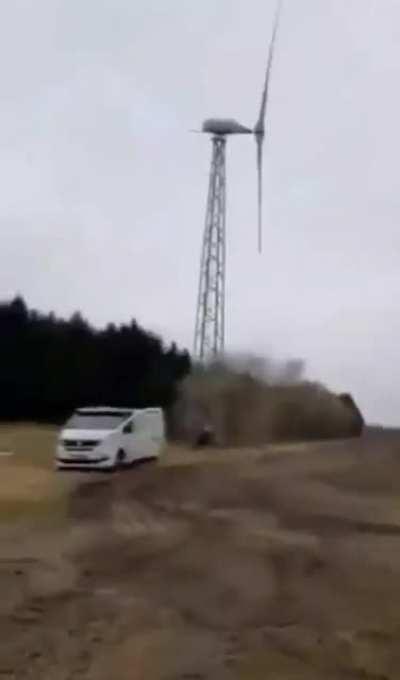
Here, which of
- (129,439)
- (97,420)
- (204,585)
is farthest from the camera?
(129,439)

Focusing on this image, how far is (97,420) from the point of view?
54.5 m

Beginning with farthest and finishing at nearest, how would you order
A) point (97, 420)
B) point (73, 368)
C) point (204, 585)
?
1. point (73, 368)
2. point (97, 420)
3. point (204, 585)

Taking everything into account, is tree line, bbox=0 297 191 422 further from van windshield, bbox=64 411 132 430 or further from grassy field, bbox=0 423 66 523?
van windshield, bbox=64 411 132 430

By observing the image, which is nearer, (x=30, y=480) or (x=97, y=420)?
(x=30, y=480)

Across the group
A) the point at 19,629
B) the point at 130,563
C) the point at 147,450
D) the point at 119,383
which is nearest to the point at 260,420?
the point at 119,383

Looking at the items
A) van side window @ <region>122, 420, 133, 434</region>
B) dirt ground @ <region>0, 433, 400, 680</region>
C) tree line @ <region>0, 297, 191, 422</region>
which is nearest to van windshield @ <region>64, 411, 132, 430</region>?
van side window @ <region>122, 420, 133, 434</region>

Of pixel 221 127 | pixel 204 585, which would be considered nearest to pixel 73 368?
pixel 221 127

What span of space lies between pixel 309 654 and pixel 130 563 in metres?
7.81

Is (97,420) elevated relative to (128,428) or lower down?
elevated

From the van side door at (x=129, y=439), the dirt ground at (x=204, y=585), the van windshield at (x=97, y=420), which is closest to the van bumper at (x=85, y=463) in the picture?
the van windshield at (x=97, y=420)

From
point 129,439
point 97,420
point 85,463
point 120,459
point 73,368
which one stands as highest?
point 73,368

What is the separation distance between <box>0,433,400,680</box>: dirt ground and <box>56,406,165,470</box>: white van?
8.09 metres

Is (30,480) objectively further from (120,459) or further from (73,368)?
(73,368)

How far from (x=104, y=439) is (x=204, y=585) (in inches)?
1028
